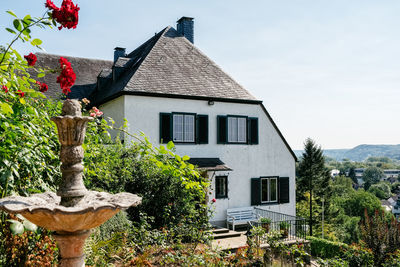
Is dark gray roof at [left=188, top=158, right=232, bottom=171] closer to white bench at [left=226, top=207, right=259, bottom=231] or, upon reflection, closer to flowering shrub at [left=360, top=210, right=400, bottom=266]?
white bench at [left=226, top=207, right=259, bottom=231]

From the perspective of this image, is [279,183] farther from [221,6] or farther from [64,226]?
[64,226]

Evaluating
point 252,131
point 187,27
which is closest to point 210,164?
point 252,131

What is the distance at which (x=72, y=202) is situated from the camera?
10.6 ft

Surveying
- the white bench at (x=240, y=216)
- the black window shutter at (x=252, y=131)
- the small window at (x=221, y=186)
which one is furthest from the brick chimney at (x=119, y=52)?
the white bench at (x=240, y=216)

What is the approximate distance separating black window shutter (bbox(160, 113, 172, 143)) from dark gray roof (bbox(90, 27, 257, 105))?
1.00 meters

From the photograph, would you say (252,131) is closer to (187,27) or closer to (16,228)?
(187,27)

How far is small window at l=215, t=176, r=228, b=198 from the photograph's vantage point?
14.7m

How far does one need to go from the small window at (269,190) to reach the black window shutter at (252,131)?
79.0 inches

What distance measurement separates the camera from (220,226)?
1436 centimetres

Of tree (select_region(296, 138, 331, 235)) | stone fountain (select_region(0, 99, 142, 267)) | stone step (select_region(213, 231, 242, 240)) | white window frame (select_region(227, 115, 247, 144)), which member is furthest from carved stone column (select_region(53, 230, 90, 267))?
tree (select_region(296, 138, 331, 235))

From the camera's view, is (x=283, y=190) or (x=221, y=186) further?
(x=283, y=190)

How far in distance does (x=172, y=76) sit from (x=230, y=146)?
4.32 meters

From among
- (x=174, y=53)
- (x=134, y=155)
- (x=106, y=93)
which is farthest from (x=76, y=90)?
(x=134, y=155)

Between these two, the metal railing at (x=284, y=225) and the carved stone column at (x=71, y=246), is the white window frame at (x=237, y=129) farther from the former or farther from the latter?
the carved stone column at (x=71, y=246)
